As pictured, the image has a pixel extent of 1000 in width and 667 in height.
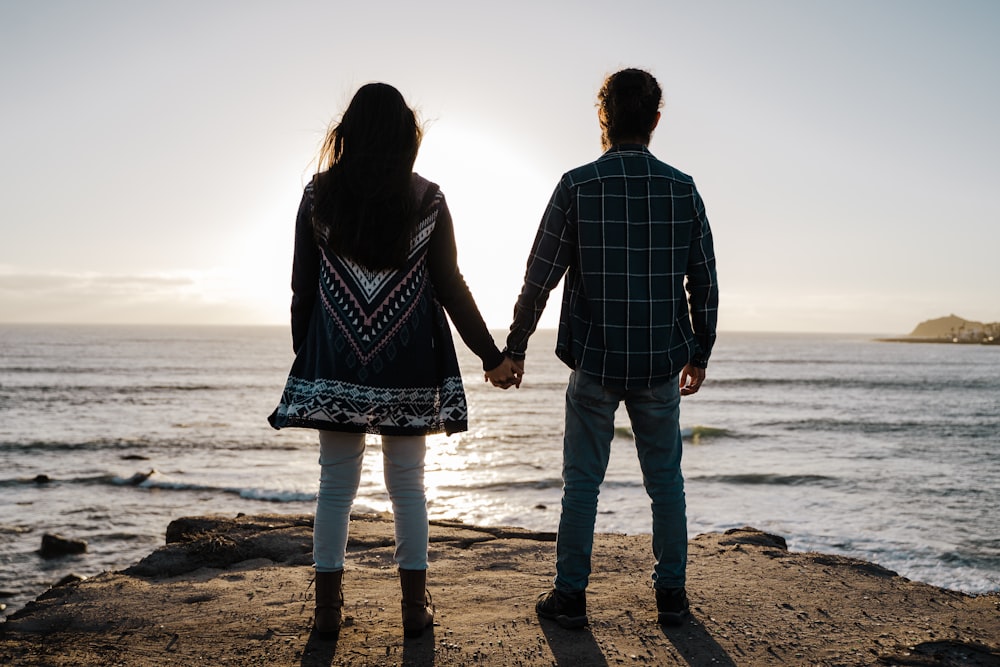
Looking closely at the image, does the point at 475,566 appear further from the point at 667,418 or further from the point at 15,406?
the point at 15,406

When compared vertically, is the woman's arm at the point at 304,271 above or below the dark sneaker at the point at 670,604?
above

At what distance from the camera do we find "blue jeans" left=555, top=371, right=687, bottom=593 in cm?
269

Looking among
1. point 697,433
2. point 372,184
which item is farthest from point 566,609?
point 697,433

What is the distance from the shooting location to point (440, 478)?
11.5 m

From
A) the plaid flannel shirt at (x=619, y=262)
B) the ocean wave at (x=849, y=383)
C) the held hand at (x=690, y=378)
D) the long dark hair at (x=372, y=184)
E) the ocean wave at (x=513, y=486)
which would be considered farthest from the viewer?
the ocean wave at (x=849, y=383)

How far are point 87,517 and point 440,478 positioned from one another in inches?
201

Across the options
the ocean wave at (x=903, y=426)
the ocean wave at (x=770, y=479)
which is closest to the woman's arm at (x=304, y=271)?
the ocean wave at (x=770, y=479)

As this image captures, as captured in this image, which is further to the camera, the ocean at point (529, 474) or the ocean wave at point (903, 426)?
the ocean wave at point (903, 426)

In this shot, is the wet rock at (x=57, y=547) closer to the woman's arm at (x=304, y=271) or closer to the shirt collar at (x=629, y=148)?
the woman's arm at (x=304, y=271)

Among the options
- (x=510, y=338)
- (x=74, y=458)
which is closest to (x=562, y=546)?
(x=510, y=338)

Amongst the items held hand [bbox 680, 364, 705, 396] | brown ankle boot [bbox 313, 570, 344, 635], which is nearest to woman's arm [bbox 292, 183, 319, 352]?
brown ankle boot [bbox 313, 570, 344, 635]

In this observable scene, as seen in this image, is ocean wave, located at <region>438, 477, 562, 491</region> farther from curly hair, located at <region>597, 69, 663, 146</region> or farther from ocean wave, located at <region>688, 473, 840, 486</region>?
curly hair, located at <region>597, 69, 663, 146</region>

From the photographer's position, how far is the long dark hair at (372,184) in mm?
2305

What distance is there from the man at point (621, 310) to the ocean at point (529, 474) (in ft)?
17.0
